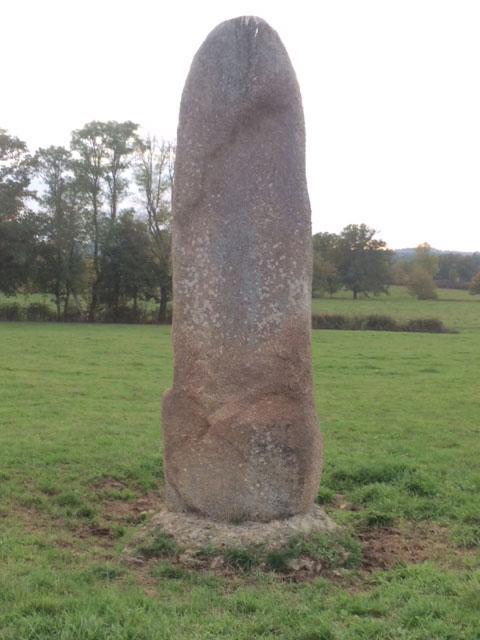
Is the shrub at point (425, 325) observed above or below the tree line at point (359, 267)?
below

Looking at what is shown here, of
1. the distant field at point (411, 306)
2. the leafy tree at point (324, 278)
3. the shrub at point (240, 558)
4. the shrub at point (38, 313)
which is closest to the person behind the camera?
the shrub at point (240, 558)

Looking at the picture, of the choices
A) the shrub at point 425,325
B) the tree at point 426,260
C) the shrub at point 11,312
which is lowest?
the shrub at point 425,325

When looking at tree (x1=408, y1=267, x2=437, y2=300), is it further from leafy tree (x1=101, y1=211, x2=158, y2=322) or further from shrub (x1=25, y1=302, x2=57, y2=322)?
shrub (x1=25, y1=302, x2=57, y2=322)

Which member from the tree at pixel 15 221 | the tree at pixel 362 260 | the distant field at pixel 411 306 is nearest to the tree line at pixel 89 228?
the tree at pixel 15 221

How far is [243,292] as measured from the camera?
667 cm

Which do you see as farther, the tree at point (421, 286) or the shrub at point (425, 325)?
the tree at point (421, 286)

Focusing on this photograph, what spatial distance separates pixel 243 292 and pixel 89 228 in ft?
147

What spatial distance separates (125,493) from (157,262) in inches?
1662

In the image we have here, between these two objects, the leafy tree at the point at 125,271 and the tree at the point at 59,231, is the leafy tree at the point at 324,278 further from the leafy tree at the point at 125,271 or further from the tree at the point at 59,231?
the tree at the point at 59,231

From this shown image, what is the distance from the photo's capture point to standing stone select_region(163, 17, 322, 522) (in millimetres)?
6613

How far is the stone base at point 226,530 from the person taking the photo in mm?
6352

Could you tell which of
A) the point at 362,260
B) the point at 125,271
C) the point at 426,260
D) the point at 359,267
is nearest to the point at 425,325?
the point at 125,271

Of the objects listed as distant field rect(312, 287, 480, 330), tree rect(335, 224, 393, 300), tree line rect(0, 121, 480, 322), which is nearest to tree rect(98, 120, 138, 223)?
tree line rect(0, 121, 480, 322)

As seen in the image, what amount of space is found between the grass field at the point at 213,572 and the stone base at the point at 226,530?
34 centimetres
